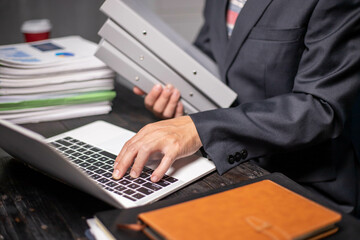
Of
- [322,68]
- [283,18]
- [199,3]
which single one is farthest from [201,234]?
[199,3]

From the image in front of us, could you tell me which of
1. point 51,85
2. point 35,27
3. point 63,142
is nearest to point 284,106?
point 63,142

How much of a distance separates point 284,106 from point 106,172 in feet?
1.29

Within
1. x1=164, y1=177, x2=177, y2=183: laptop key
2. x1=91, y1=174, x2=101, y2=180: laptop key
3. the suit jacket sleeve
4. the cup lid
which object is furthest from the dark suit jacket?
the cup lid

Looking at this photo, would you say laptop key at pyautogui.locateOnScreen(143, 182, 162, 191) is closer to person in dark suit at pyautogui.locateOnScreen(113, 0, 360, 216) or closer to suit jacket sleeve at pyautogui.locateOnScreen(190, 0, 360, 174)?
person in dark suit at pyautogui.locateOnScreen(113, 0, 360, 216)

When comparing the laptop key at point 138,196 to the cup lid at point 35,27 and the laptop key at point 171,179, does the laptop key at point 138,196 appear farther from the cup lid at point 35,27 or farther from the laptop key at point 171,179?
the cup lid at point 35,27

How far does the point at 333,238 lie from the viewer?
0.55 meters

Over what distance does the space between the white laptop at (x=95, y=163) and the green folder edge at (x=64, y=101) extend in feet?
0.44

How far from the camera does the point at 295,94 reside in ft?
3.07

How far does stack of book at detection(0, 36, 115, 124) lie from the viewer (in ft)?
3.52

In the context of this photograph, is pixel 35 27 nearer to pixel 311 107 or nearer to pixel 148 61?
pixel 148 61

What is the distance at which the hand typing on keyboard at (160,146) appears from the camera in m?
0.77

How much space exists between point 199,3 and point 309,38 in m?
1.72

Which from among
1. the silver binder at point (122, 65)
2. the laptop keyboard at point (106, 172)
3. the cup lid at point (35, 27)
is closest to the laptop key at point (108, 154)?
the laptop keyboard at point (106, 172)

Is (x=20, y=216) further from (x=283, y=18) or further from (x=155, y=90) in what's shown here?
(x=283, y=18)
